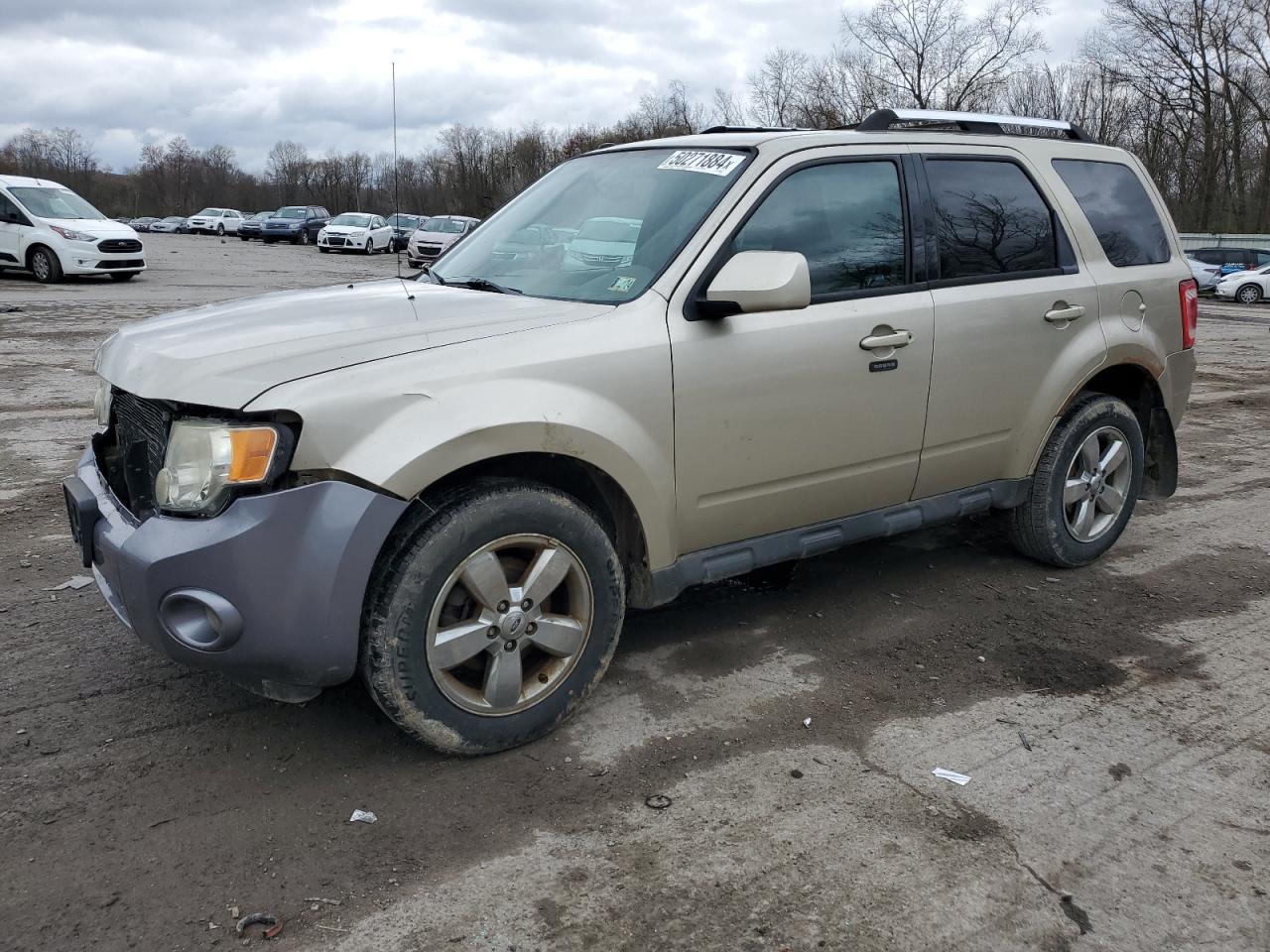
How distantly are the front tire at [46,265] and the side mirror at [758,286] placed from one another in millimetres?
20505

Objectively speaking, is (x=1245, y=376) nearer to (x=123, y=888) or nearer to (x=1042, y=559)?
(x=1042, y=559)

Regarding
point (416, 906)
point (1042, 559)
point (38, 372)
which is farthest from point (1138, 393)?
point (38, 372)

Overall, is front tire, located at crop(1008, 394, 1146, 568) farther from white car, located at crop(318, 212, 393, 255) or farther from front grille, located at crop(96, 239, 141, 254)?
white car, located at crop(318, 212, 393, 255)

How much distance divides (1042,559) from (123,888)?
13.2 ft

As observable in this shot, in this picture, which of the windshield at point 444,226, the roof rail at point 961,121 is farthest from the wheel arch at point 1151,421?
the windshield at point 444,226

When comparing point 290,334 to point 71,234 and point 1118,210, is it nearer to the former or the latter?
point 1118,210

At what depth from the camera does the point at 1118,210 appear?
500 cm

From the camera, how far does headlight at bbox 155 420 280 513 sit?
276cm

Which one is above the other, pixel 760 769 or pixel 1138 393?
pixel 1138 393

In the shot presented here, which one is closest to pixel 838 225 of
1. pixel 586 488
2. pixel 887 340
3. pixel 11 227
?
pixel 887 340

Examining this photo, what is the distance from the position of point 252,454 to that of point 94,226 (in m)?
20.9

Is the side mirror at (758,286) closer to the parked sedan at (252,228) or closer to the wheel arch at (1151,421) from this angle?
the wheel arch at (1151,421)

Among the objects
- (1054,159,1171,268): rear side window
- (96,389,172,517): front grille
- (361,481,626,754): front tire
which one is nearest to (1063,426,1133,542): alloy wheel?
(1054,159,1171,268): rear side window

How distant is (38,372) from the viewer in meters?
10.0
